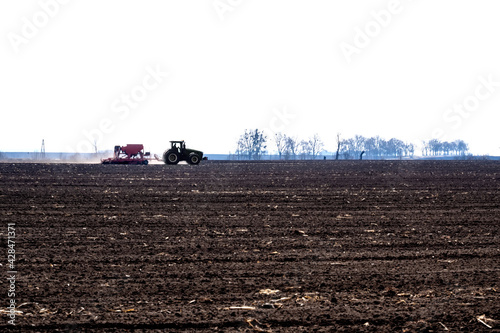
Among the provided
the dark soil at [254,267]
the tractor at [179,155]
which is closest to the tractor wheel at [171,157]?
the tractor at [179,155]

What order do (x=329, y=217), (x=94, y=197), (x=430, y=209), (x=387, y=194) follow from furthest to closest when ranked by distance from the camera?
(x=387, y=194)
(x=94, y=197)
(x=430, y=209)
(x=329, y=217)

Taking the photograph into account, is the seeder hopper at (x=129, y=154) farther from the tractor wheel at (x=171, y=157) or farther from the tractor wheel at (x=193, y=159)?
the tractor wheel at (x=193, y=159)

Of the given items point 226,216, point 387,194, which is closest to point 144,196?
point 226,216

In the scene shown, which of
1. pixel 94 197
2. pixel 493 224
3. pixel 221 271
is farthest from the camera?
pixel 94 197

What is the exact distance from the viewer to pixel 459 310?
20.1 feet

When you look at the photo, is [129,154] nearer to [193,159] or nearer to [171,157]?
[171,157]

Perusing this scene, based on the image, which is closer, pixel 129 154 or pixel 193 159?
pixel 193 159

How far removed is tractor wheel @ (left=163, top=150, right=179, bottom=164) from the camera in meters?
44.9

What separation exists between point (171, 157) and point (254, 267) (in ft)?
124

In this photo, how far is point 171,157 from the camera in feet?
148

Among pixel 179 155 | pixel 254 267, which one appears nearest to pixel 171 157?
pixel 179 155

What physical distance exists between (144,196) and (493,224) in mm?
11619

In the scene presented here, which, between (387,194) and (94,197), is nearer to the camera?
(94,197)

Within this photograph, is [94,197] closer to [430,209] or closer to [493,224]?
[430,209]
